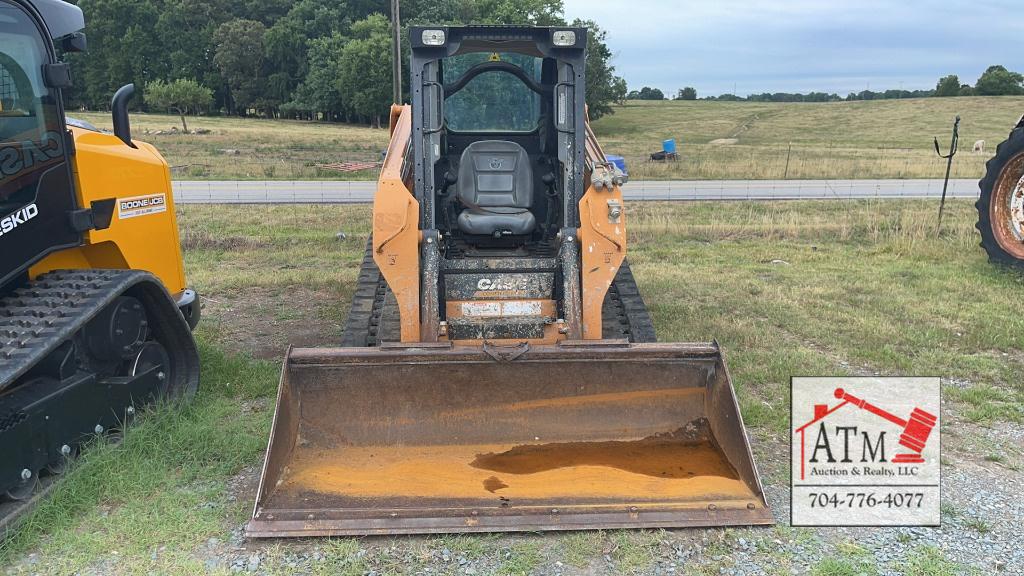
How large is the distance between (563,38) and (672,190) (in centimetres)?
1424

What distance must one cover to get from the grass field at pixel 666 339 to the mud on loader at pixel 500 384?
168mm

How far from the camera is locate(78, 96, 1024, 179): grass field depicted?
23.7 metres

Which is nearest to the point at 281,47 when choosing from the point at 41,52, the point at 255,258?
the point at 255,258

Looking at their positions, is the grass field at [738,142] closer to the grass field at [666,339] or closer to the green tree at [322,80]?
the green tree at [322,80]

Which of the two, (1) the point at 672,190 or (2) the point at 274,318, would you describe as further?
(1) the point at 672,190

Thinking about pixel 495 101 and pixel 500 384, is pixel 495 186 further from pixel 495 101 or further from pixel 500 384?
pixel 500 384

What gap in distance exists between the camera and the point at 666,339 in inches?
262

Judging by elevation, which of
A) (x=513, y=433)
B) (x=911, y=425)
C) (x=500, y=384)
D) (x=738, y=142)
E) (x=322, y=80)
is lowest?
(x=911, y=425)

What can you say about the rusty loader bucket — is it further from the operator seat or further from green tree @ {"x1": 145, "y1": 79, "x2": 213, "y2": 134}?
green tree @ {"x1": 145, "y1": 79, "x2": 213, "y2": 134}

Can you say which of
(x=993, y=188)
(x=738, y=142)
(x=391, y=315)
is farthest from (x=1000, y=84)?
(x=391, y=315)

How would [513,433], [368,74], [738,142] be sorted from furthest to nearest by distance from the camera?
[368,74], [738,142], [513,433]

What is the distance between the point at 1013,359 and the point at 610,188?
3.81 m

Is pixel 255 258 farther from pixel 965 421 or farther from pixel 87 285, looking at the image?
pixel 965 421

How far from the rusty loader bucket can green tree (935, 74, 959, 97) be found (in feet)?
253
